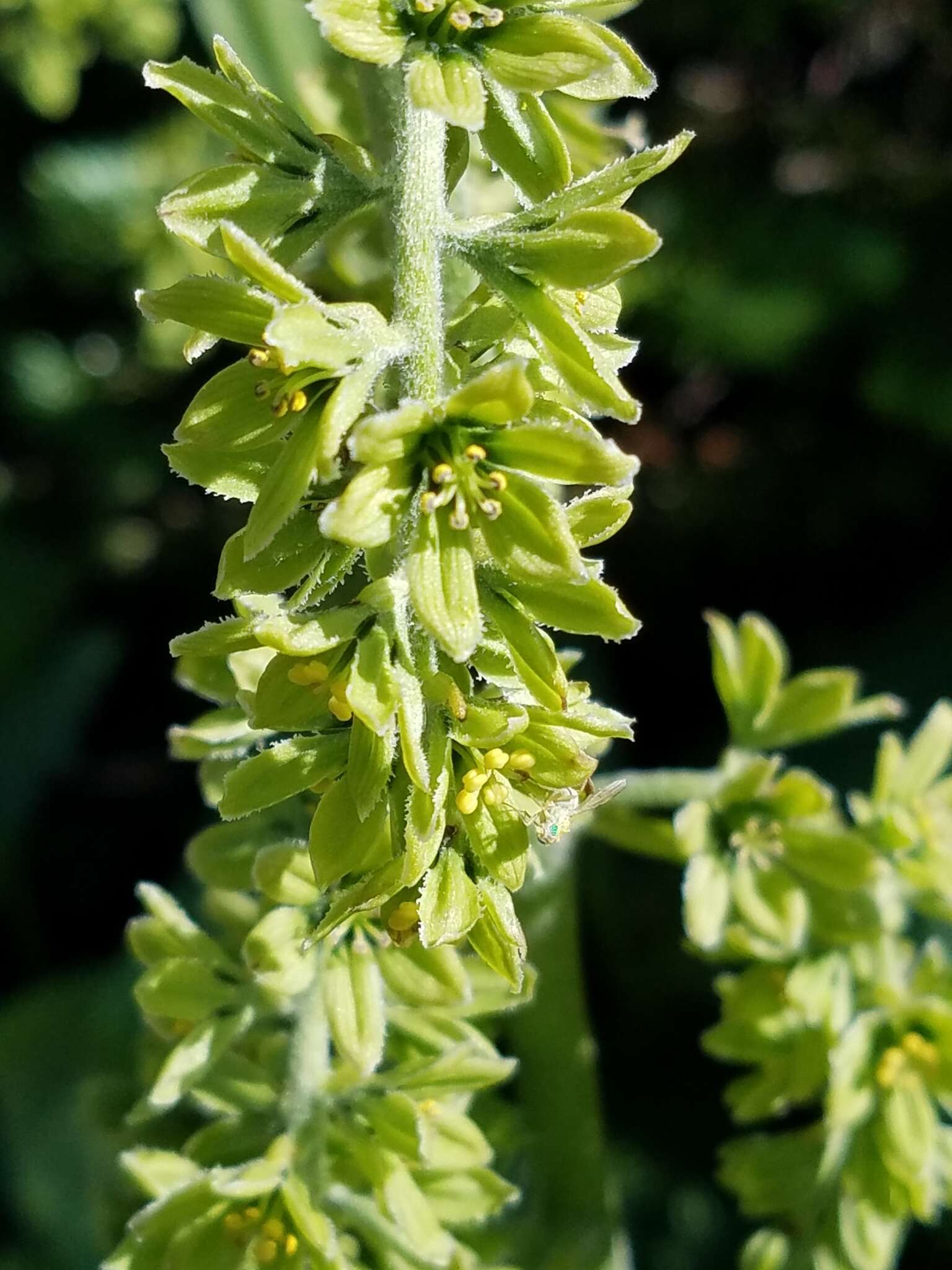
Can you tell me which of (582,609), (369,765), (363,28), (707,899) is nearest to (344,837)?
(369,765)

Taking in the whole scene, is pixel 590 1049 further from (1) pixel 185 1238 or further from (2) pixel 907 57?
(2) pixel 907 57

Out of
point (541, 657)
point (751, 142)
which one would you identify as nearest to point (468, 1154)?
point (541, 657)

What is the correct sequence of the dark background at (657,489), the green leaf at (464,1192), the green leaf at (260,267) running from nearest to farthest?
1. the green leaf at (260,267)
2. the green leaf at (464,1192)
3. the dark background at (657,489)

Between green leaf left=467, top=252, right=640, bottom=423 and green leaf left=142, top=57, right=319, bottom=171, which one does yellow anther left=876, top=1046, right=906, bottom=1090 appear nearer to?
green leaf left=467, top=252, right=640, bottom=423

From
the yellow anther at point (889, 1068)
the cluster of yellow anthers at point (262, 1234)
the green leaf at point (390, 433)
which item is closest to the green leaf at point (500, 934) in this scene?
the green leaf at point (390, 433)

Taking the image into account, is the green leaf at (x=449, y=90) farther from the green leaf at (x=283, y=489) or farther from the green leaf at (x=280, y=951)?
the green leaf at (x=280, y=951)

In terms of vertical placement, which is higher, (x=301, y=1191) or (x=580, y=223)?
(x=580, y=223)
